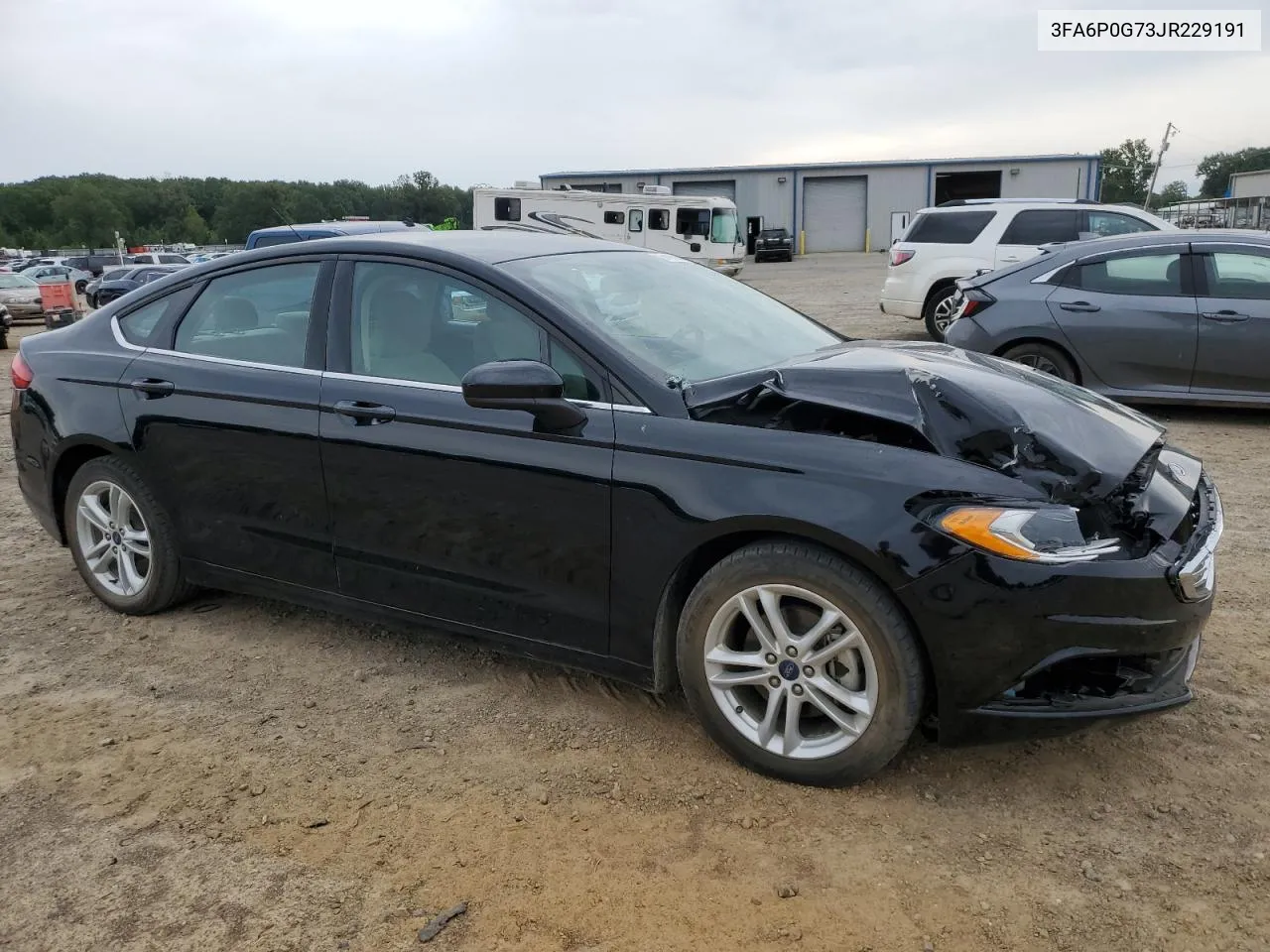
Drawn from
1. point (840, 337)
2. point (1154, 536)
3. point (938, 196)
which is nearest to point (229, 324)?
point (840, 337)

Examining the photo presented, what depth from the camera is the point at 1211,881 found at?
7.88 ft

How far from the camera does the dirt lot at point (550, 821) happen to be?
7.64 feet

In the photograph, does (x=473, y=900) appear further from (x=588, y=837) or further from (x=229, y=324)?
(x=229, y=324)

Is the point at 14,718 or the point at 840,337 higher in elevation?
the point at 840,337

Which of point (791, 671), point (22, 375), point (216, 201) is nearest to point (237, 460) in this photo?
point (22, 375)

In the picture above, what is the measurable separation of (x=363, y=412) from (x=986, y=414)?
2059 millimetres

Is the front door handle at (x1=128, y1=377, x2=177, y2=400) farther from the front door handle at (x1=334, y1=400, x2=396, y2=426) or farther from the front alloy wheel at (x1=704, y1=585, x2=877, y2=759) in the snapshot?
the front alloy wheel at (x1=704, y1=585, x2=877, y2=759)

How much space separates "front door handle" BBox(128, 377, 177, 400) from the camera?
155 inches

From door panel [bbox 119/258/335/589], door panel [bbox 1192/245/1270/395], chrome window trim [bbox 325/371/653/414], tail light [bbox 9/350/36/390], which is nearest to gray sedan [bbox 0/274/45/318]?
tail light [bbox 9/350/36/390]

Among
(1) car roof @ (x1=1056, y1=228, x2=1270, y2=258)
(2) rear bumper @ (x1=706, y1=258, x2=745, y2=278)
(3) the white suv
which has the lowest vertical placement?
(1) car roof @ (x1=1056, y1=228, x2=1270, y2=258)

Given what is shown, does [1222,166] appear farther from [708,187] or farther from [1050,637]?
[1050,637]

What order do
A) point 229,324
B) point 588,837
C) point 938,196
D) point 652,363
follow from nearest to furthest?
point 588,837, point 652,363, point 229,324, point 938,196

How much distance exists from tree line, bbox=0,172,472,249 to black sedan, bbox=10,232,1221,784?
3245 inches

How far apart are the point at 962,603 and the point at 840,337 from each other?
70.4 inches
